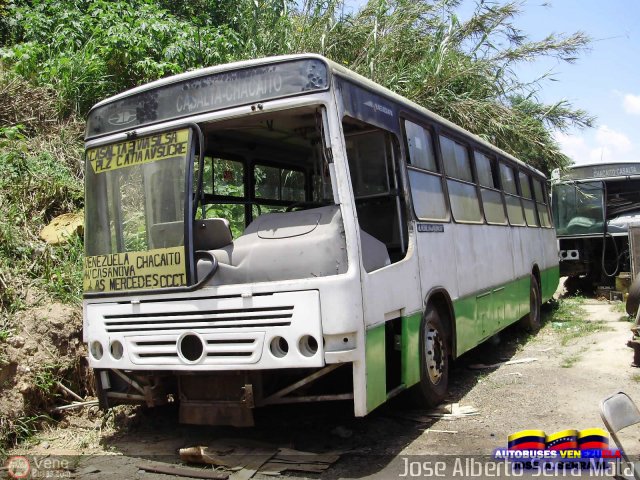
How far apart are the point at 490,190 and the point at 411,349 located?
3910 mm

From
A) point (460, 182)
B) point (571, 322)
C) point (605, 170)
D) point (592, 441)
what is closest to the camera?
point (592, 441)

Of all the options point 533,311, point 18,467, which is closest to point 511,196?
point 533,311

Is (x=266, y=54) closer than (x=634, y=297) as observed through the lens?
No

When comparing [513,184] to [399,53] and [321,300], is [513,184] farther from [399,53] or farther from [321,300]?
[321,300]

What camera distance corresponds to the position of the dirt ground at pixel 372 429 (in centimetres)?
493

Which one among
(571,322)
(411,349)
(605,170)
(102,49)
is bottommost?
(571,322)

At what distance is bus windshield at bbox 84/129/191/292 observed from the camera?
488 cm

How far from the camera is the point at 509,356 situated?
8.93m

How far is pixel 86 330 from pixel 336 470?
236cm

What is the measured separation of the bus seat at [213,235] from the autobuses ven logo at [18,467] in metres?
2.12

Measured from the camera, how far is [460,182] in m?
7.33

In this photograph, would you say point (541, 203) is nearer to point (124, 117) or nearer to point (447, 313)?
point (447, 313)

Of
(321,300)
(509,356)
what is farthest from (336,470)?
(509,356)

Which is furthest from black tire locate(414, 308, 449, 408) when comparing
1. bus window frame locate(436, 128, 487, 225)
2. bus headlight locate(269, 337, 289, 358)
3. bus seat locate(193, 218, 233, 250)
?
bus seat locate(193, 218, 233, 250)
